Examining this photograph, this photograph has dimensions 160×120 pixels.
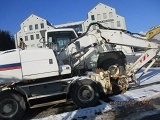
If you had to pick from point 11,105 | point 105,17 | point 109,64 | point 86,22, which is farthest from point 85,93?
point 105,17

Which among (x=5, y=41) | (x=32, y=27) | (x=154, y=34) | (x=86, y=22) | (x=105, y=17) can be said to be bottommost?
(x=154, y=34)

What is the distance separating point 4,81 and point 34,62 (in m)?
1.11

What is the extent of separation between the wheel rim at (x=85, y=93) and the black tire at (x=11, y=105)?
1896 millimetres

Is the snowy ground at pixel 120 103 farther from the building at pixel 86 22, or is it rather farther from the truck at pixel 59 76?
the building at pixel 86 22

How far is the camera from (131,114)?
26.0 feet

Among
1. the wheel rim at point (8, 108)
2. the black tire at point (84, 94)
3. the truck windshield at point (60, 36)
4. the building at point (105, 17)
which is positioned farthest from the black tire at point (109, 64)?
the building at point (105, 17)

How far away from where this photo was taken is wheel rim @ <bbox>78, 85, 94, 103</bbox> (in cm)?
944

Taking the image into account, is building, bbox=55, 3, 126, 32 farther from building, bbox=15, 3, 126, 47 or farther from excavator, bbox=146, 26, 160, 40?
excavator, bbox=146, 26, 160, 40

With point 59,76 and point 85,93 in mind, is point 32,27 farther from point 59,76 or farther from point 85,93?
point 85,93

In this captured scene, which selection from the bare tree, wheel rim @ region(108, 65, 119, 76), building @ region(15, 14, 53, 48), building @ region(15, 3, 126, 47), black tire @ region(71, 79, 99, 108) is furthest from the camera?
building @ region(15, 14, 53, 48)

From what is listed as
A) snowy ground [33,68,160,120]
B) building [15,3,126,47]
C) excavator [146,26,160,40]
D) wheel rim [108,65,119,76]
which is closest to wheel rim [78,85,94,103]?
snowy ground [33,68,160,120]

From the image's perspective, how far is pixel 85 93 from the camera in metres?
9.50

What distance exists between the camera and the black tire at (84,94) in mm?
9367

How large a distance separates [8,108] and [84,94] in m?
2.49
